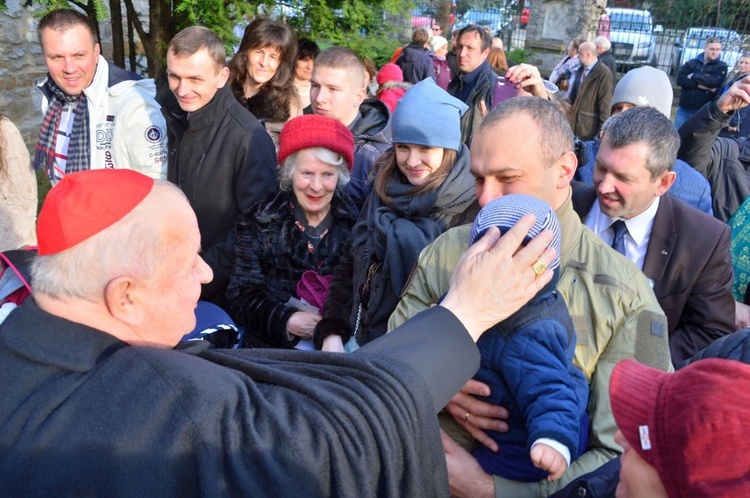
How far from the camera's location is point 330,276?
10.6 feet

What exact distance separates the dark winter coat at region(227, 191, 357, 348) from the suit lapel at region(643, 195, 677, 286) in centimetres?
147

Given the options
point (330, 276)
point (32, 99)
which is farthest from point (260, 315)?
point (32, 99)

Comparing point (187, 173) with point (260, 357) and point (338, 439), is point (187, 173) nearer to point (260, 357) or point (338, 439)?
point (260, 357)

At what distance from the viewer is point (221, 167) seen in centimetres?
375

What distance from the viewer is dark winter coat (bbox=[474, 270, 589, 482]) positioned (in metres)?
1.75

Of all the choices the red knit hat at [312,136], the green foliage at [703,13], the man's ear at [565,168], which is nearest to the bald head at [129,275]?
the man's ear at [565,168]

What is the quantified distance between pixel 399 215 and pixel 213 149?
146 cm

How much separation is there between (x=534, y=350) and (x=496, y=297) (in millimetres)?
234

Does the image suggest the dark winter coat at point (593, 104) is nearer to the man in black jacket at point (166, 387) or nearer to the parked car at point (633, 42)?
the man in black jacket at point (166, 387)

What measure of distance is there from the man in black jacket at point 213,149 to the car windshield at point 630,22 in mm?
16567

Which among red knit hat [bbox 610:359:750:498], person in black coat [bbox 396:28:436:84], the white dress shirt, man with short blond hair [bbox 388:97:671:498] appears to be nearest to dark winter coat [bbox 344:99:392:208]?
man with short blond hair [bbox 388:97:671:498]

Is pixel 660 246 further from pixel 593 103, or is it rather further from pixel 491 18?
pixel 491 18

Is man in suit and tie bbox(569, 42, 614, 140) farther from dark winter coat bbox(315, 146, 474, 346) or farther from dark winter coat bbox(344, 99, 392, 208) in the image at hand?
dark winter coat bbox(315, 146, 474, 346)

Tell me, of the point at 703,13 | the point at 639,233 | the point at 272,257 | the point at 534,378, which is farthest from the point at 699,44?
the point at 534,378
